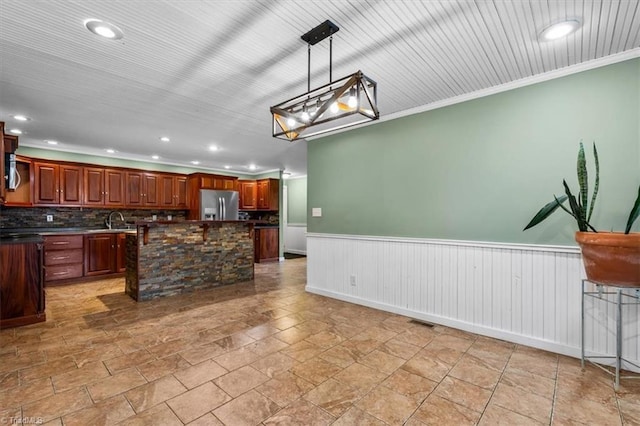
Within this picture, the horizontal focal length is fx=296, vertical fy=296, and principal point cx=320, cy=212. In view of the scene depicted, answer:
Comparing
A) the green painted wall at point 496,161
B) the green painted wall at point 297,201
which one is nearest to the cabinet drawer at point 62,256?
the green painted wall at point 496,161

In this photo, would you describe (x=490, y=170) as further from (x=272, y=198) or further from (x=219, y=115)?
(x=272, y=198)

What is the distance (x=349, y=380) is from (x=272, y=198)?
20.3 ft

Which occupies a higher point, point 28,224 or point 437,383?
point 28,224

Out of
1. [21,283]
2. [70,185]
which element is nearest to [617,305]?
[21,283]

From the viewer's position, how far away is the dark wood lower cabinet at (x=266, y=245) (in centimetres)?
753

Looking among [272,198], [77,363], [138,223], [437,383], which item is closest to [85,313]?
[138,223]

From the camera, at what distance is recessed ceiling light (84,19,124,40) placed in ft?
6.36

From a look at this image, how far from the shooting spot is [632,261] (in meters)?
1.96

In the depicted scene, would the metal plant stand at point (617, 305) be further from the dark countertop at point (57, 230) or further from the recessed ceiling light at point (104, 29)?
the dark countertop at point (57, 230)

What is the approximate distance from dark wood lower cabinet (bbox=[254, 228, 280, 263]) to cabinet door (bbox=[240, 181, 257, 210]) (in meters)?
1.11

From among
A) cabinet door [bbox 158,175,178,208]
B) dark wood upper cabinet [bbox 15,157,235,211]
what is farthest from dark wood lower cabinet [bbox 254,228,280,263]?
cabinet door [bbox 158,175,178,208]

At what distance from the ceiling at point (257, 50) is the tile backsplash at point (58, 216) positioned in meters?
2.25

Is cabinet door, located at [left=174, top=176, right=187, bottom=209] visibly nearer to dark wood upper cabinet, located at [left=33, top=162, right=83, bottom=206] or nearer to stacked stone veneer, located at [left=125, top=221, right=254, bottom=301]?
dark wood upper cabinet, located at [left=33, top=162, right=83, bottom=206]

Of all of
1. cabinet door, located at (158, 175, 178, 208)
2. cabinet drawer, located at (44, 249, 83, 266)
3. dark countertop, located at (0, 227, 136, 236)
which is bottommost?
cabinet drawer, located at (44, 249, 83, 266)
